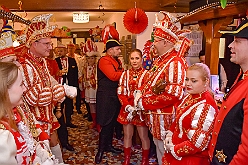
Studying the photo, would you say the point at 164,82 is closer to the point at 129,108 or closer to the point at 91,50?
the point at 129,108

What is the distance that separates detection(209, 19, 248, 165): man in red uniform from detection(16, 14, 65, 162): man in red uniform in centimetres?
145

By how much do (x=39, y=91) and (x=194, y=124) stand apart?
50.6 inches

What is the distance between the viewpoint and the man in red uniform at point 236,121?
4.32ft

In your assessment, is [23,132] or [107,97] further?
[107,97]

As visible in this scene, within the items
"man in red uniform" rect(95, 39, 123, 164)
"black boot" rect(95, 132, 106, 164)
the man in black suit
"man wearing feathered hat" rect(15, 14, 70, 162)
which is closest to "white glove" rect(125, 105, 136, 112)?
"man in red uniform" rect(95, 39, 123, 164)

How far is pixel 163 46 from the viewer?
101 inches

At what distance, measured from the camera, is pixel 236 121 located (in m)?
1.38

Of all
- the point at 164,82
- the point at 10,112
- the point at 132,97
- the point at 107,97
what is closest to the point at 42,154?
the point at 10,112

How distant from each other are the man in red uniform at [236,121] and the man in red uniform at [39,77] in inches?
57.0

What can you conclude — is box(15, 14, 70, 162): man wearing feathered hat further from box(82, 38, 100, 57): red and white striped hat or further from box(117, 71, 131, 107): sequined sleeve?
box(82, 38, 100, 57): red and white striped hat

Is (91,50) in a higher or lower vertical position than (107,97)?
higher

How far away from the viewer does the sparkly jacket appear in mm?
1308

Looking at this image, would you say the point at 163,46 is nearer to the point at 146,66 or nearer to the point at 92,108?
the point at 146,66

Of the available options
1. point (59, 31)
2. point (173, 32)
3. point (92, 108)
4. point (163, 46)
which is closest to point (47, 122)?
point (163, 46)
